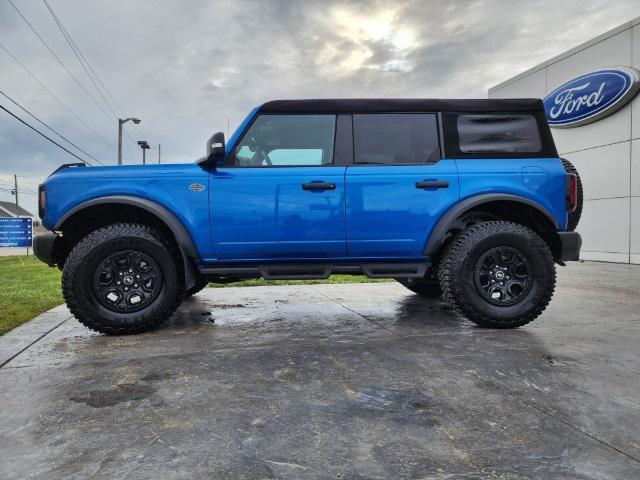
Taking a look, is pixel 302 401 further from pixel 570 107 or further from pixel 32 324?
pixel 570 107

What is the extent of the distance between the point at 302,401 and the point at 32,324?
10.3 ft

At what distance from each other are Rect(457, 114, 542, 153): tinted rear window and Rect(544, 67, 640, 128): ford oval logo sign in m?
8.50

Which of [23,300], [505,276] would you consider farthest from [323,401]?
[23,300]

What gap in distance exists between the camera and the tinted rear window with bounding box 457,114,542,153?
151 inches

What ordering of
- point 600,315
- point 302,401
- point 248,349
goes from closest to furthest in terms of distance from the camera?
point 302,401, point 248,349, point 600,315

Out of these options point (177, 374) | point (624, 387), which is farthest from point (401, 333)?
point (177, 374)

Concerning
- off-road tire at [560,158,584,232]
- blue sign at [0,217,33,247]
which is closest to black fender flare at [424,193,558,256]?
off-road tire at [560,158,584,232]

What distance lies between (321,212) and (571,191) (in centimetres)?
217

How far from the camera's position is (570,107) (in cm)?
1217

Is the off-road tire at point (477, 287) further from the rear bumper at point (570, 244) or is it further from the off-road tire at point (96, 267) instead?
the off-road tire at point (96, 267)

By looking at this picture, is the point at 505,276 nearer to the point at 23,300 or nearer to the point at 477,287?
the point at 477,287

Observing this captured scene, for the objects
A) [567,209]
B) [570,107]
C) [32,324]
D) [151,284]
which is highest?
[570,107]

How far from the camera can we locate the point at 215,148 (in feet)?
11.4

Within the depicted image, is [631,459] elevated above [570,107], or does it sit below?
below
